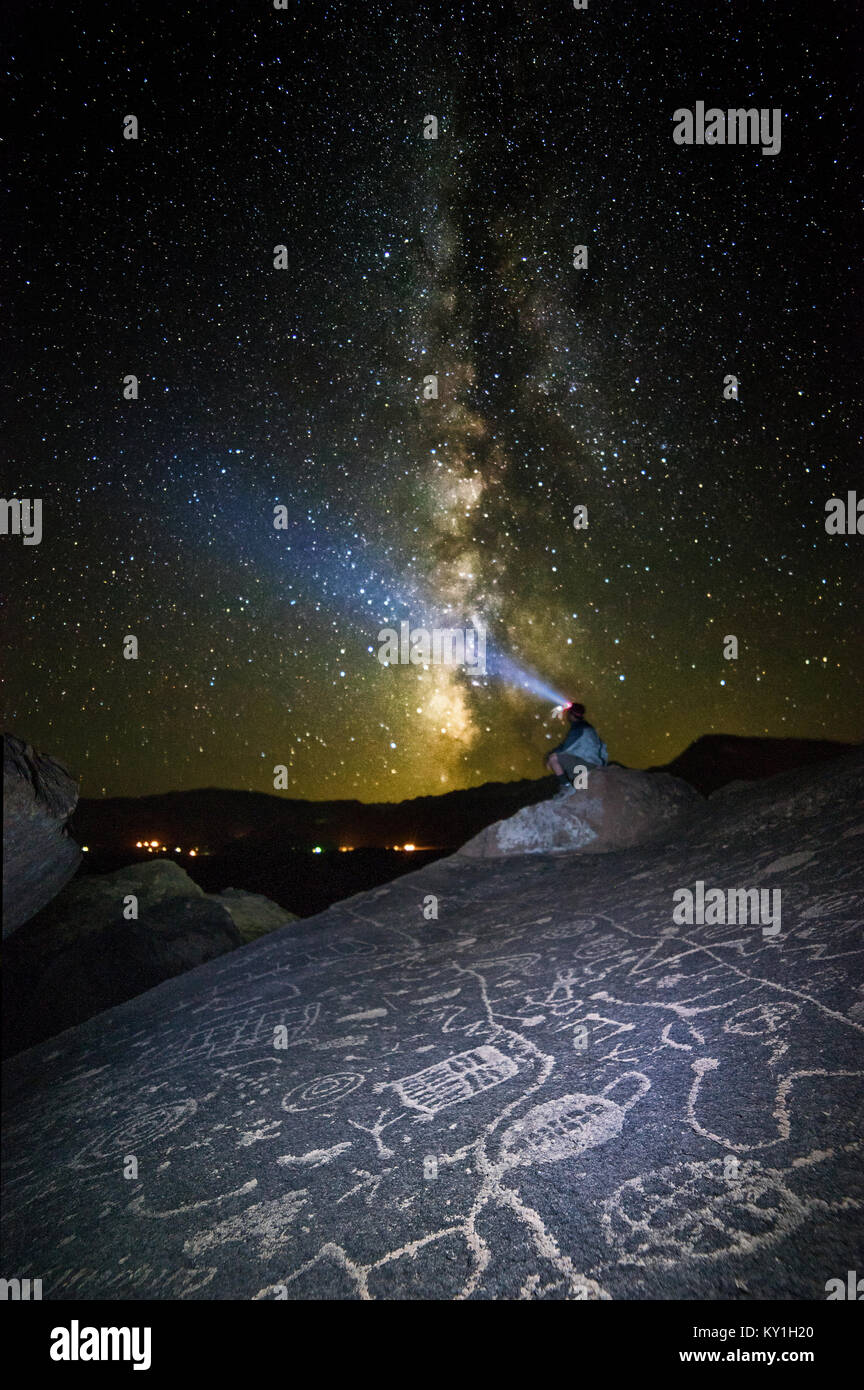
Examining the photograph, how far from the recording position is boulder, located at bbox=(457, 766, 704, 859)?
8.23 meters

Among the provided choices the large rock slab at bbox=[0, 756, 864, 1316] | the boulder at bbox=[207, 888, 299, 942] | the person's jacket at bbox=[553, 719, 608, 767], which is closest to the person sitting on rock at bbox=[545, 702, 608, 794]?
the person's jacket at bbox=[553, 719, 608, 767]

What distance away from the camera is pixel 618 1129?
8.02ft

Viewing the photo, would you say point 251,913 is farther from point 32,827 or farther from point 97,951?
point 32,827

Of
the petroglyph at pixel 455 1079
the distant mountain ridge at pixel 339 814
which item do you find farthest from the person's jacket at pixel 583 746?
the distant mountain ridge at pixel 339 814

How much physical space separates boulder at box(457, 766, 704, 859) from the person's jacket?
8.9 inches

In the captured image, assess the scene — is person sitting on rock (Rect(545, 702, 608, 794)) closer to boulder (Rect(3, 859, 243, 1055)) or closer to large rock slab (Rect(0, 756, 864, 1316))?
large rock slab (Rect(0, 756, 864, 1316))

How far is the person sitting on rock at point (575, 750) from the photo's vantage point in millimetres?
9125

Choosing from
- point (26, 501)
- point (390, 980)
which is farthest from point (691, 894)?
point (26, 501)

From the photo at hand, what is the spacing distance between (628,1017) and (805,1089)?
113 cm

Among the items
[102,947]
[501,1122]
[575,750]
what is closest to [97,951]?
[102,947]

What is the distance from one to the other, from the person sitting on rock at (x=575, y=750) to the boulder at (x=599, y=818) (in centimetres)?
27
